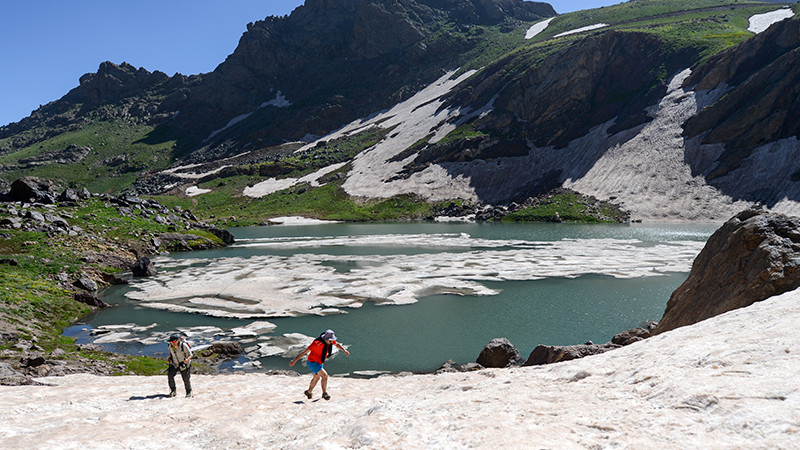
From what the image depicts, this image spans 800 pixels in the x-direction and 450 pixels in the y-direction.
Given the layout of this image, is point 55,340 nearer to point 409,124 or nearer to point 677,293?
point 677,293

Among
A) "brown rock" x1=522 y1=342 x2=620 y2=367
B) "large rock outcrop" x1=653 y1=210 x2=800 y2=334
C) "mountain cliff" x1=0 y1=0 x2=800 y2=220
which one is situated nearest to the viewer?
"large rock outcrop" x1=653 y1=210 x2=800 y2=334

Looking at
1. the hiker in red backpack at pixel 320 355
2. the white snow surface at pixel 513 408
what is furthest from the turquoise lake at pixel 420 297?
the white snow surface at pixel 513 408

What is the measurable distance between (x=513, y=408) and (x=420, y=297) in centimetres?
2858

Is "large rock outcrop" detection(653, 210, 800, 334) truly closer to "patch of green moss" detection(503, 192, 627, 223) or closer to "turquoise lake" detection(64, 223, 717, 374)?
"turquoise lake" detection(64, 223, 717, 374)

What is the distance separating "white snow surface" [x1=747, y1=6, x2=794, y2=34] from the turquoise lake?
148 metres

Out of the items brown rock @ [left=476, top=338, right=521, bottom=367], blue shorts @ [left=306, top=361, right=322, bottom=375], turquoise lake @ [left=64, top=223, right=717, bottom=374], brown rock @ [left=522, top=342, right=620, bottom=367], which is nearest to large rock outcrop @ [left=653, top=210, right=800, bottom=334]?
brown rock @ [left=522, top=342, right=620, bottom=367]

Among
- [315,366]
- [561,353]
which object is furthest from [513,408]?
[561,353]

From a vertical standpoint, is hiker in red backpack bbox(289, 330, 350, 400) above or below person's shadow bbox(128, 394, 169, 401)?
above

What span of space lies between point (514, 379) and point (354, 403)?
5.40m

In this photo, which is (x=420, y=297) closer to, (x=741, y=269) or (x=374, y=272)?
(x=374, y=272)

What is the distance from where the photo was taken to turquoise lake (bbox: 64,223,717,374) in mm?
28391

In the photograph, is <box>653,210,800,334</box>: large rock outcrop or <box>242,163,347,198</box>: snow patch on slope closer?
<box>653,210,800,334</box>: large rock outcrop

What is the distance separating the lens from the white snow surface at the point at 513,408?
7742 millimetres

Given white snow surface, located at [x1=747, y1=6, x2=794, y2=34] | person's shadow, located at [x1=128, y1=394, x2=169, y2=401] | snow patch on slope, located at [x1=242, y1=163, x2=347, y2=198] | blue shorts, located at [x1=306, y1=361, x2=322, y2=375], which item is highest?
white snow surface, located at [x1=747, y1=6, x2=794, y2=34]
